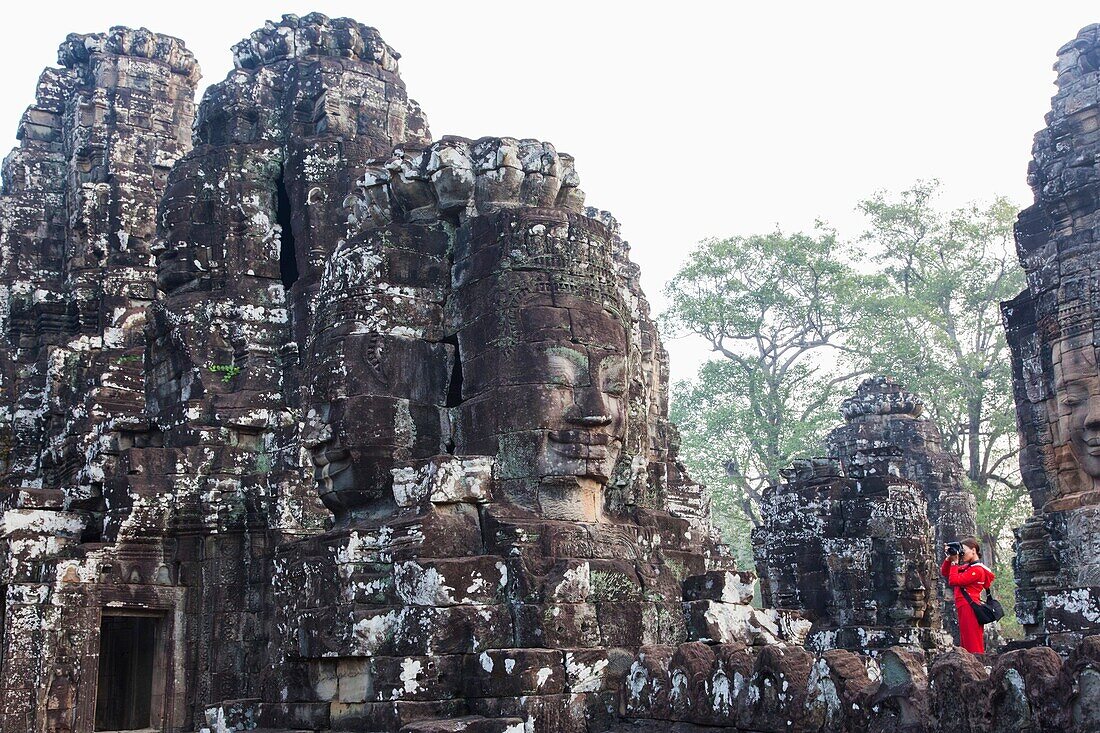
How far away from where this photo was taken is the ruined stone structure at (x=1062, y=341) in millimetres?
10320

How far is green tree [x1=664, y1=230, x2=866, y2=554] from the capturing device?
32.1 metres

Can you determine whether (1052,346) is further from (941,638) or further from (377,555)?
(377,555)

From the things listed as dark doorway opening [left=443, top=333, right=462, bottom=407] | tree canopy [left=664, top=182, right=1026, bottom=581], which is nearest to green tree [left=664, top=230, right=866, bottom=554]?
tree canopy [left=664, top=182, right=1026, bottom=581]

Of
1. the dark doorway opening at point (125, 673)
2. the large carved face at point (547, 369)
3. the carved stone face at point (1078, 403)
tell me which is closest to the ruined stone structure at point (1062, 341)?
the carved stone face at point (1078, 403)

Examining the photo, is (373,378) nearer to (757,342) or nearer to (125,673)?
(125,673)

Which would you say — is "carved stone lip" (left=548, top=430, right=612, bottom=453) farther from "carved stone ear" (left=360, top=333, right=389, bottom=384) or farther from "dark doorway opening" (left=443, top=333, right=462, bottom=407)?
"carved stone ear" (left=360, top=333, right=389, bottom=384)

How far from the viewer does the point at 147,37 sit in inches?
834

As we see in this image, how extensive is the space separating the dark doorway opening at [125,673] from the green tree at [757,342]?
64.4 feet

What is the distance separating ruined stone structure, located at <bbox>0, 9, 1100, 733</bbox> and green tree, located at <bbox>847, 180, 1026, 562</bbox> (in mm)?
13109

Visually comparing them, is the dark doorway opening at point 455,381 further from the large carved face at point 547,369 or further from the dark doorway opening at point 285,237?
the dark doorway opening at point 285,237

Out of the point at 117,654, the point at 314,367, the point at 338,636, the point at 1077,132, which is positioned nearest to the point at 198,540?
the point at 117,654

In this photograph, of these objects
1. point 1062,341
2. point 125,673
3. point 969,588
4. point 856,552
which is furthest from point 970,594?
point 125,673

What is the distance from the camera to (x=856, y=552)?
14.2 meters

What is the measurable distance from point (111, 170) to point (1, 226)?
323 centimetres
